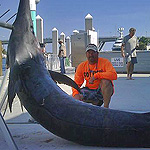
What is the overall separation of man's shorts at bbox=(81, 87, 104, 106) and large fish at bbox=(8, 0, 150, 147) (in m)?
1.33

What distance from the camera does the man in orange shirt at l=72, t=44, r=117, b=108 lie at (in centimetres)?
357

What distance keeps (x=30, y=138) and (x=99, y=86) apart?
5.12 ft

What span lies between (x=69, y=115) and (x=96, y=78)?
1.69m

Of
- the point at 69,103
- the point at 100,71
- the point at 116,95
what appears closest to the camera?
the point at 69,103

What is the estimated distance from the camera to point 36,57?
8.25 feet

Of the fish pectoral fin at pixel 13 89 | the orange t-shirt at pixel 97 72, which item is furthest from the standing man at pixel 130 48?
the fish pectoral fin at pixel 13 89

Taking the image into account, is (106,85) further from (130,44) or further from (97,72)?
(130,44)

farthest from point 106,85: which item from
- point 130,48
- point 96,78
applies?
point 130,48

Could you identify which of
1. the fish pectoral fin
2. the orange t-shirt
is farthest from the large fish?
the orange t-shirt

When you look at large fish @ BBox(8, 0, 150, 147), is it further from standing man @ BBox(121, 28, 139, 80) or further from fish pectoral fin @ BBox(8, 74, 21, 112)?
standing man @ BBox(121, 28, 139, 80)

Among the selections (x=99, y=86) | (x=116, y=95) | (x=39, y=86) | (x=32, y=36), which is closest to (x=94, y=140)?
(x=39, y=86)

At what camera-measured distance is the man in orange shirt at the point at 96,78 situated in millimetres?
3574

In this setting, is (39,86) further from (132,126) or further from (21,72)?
(132,126)

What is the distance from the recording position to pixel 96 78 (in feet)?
12.1
